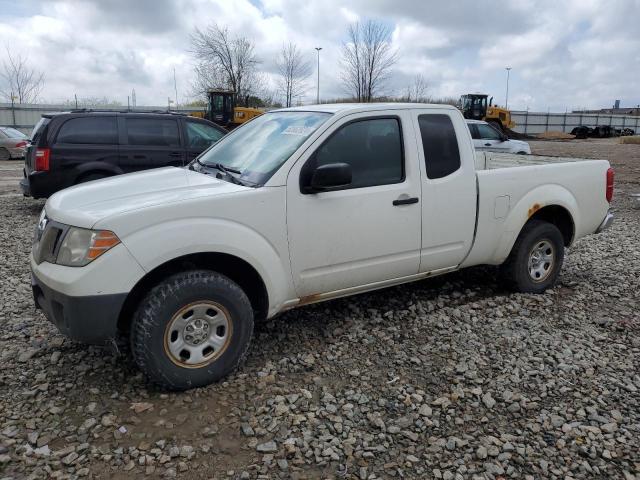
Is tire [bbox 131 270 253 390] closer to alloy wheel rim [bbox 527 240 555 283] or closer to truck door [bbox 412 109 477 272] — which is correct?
truck door [bbox 412 109 477 272]

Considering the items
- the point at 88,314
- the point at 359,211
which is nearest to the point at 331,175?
the point at 359,211

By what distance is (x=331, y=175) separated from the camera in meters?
3.54

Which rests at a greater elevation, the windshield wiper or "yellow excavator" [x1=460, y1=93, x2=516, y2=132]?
"yellow excavator" [x1=460, y1=93, x2=516, y2=132]

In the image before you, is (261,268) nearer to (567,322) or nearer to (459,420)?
(459,420)

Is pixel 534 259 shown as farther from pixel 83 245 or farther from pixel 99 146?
pixel 99 146

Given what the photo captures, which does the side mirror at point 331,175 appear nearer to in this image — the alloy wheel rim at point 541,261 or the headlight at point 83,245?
the headlight at point 83,245

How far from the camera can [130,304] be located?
3375 mm

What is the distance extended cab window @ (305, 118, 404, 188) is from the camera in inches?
153

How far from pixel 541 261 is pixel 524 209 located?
690 millimetres

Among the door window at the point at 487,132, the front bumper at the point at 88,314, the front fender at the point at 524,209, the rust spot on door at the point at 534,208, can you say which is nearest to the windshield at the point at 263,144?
the front bumper at the point at 88,314

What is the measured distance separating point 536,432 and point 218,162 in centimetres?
296

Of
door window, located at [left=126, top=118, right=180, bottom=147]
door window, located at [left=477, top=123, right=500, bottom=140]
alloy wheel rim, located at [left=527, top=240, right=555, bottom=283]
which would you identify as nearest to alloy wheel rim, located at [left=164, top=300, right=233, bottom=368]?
alloy wheel rim, located at [left=527, top=240, right=555, bottom=283]

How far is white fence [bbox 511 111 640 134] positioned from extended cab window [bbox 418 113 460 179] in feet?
172

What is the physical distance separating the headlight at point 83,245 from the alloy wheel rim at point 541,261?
12.7 ft
